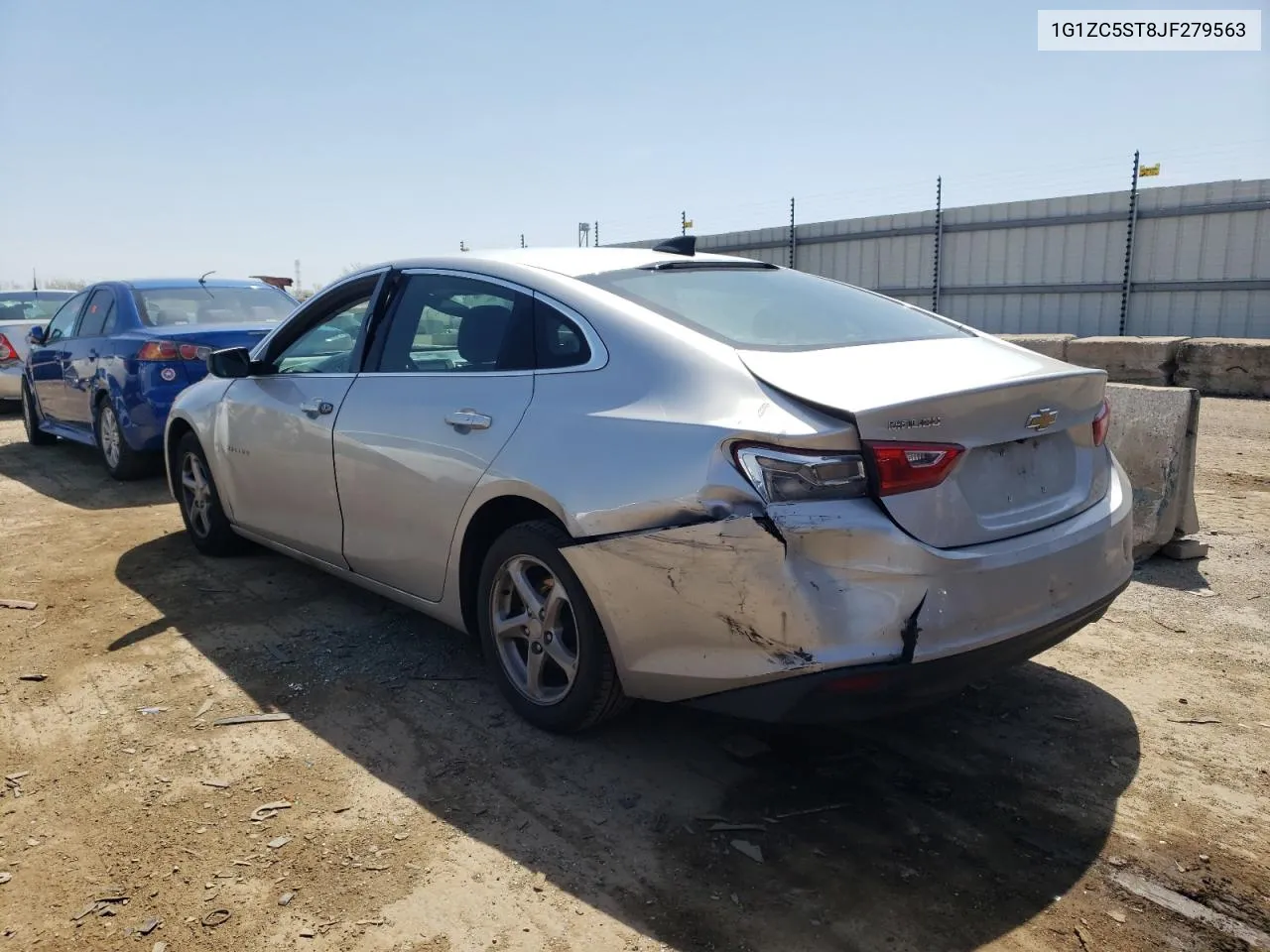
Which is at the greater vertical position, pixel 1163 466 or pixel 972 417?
pixel 972 417

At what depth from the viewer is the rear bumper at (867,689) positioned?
244cm

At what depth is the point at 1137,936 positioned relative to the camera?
2221mm

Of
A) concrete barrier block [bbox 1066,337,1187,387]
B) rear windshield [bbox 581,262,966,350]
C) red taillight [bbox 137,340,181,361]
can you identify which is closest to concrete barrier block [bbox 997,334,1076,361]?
concrete barrier block [bbox 1066,337,1187,387]

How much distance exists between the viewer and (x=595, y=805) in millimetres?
2832

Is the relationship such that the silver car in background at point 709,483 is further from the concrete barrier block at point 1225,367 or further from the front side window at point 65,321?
the concrete barrier block at point 1225,367

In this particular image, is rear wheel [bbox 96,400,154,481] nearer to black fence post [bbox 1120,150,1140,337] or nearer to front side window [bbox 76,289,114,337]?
front side window [bbox 76,289,114,337]

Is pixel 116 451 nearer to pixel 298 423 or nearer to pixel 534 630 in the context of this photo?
pixel 298 423

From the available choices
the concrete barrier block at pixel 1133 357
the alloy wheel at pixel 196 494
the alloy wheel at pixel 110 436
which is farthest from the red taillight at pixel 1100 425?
the concrete barrier block at pixel 1133 357

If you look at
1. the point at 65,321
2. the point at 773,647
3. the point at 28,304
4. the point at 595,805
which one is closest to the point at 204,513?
the point at 595,805

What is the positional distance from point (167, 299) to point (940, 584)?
24.0 ft

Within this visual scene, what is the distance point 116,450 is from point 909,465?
712 cm

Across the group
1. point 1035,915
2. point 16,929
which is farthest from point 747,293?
point 16,929

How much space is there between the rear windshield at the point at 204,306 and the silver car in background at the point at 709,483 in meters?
4.43

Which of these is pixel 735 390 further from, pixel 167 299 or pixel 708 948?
pixel 167 299
